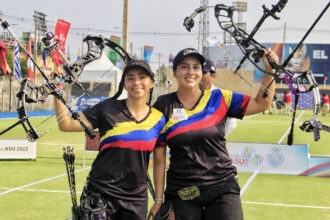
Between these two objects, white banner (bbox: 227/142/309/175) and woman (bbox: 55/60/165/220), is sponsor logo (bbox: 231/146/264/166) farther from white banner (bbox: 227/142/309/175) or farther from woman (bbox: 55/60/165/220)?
woman (bbox: 55/60/165/220)

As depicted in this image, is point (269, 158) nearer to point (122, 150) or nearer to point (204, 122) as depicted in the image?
point (204, 122)

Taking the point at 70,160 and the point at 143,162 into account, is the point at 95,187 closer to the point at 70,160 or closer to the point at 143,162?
the point at 143,162

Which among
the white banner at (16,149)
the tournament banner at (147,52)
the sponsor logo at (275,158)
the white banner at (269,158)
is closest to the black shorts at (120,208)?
the white banner at (269,158)

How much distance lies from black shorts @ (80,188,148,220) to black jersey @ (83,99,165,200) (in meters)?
0.04

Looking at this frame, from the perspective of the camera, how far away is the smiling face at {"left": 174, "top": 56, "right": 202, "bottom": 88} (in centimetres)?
351

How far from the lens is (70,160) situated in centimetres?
404

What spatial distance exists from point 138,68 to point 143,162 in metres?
0.81

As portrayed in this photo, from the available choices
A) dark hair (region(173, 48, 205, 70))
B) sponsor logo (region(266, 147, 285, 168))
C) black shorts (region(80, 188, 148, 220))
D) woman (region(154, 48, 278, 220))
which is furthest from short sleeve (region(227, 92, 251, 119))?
sponsor logo (region(266, 147, 285, 168))

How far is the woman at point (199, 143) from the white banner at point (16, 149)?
8503mm

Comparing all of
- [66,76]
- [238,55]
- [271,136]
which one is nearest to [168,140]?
[66,76]

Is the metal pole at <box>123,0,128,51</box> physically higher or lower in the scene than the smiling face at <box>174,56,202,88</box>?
higher

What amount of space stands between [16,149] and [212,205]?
29.7 feet

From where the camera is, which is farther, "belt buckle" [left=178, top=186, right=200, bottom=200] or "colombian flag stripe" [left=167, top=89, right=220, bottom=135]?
"colombian flag stripe" [left=167, top=89, right=220, bottom=135]

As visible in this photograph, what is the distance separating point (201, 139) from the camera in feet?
10.8
